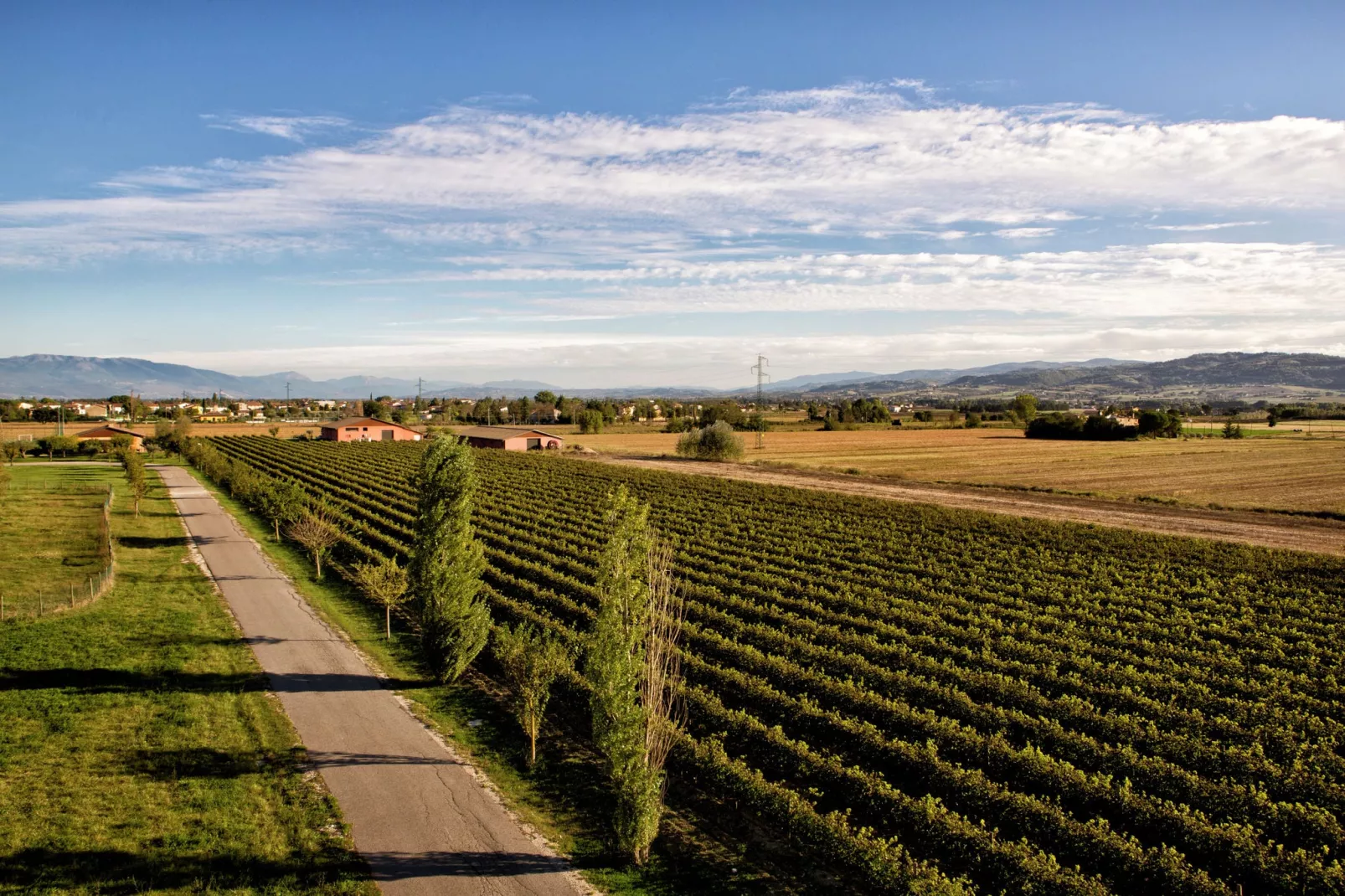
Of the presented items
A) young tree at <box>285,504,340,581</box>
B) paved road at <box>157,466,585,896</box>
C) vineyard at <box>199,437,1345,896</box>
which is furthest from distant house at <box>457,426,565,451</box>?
paved road at <box>157,466,585,896</box>

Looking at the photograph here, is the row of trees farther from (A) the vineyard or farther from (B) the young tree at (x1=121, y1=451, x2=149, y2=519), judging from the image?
(B) the young tree at (x1=121, y1=451, x2=149, y2=519)

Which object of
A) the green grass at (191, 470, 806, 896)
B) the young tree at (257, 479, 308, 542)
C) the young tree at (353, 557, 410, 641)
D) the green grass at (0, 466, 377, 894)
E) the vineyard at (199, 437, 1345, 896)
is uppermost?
the young tree at (257, 479, 308, 542)

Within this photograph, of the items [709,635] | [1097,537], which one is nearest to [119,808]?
[709,635]

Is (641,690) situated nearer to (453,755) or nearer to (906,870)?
(906,870)

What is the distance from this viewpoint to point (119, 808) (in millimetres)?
15406

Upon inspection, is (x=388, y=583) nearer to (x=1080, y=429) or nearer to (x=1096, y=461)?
(x=1096, y=461)

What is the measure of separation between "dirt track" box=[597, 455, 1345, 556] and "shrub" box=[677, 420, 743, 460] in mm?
15341

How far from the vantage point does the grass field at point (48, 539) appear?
31.8 meters

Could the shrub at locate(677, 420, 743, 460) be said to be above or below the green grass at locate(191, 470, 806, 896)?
above

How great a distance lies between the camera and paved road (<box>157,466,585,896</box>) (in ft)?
43.6

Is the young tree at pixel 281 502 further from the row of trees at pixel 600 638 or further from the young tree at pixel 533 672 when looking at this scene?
the young tree at pixel 533 672

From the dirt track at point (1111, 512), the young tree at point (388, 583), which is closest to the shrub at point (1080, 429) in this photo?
the dirt track at point (1111, 512)

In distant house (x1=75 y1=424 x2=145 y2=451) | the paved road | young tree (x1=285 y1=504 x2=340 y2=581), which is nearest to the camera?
the paved road

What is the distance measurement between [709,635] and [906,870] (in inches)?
467
